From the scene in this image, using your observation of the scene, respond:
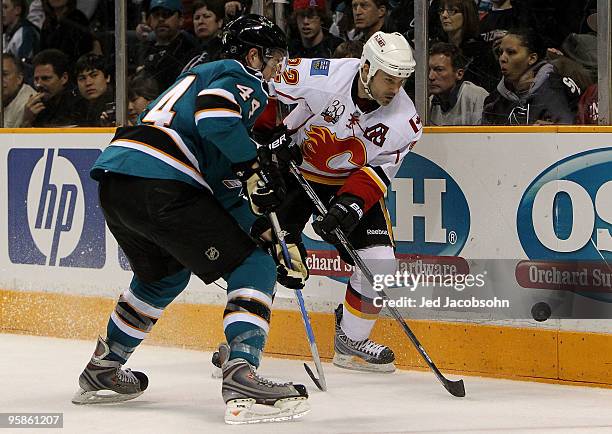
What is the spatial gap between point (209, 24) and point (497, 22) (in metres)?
1.37

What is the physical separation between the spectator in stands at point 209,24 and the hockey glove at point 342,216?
1219 millimetres

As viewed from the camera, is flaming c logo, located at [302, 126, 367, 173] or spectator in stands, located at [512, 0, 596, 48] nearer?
spectator in stands, located at [512, 0, 596, 48]

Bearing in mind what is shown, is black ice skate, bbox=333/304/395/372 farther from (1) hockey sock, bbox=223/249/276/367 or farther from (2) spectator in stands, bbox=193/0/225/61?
(2) spectator in stands, bbox=193/0/225/61

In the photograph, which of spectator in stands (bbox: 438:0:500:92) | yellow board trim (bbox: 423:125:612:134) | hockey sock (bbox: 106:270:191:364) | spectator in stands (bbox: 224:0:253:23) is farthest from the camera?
spectator in stands (bbox: 224:0:253:23)

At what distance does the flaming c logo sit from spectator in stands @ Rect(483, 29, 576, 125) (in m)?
0.48

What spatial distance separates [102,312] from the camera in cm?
560

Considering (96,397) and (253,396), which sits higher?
(253,396)

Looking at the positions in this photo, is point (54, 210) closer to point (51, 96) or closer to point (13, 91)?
point (51, 96)

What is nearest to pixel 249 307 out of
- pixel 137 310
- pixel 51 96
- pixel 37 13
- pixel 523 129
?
pixel 137 310

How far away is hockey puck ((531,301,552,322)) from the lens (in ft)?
14.6

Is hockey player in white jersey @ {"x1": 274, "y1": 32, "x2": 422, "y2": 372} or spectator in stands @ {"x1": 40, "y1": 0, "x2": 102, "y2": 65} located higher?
spectator in stands @ {"x1": 40, "y1": 0, "x2": 102, "y2": 65}

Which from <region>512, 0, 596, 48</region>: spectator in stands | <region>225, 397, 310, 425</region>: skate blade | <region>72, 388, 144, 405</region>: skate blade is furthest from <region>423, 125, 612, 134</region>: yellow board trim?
<region>72, 388, 144, 405</region>: skate blade

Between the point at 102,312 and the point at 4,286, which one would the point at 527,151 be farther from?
the point at 4,286

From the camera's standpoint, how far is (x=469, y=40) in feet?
15.5
